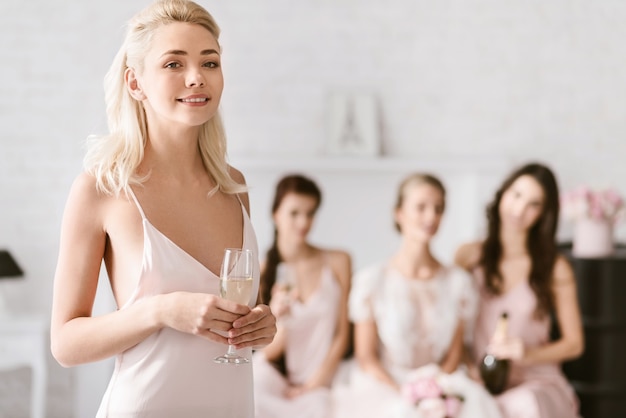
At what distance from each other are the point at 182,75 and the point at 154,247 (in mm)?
296

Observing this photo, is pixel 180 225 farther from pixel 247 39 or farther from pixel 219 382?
pixel 247 39

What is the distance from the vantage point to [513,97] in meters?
5.44

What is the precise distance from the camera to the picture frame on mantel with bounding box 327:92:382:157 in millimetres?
5223

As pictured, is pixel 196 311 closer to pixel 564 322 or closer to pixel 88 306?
pixel 88 306

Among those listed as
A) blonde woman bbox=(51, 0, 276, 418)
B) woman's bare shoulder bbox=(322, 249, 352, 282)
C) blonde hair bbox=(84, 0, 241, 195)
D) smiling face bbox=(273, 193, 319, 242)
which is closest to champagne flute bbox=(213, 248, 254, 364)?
blonde woman bbox=(51, 0, 276, 418)

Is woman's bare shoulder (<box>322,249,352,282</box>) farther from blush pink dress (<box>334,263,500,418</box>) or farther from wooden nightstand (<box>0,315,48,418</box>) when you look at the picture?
wooden nightstand (<box>0,315,48,418</box>)

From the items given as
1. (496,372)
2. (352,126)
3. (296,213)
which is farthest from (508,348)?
(352,126)

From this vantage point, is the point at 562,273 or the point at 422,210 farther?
the point at 562,273

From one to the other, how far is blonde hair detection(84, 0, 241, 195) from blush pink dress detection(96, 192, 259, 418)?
6 cm

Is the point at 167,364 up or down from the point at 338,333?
up

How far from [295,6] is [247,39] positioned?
35 cm

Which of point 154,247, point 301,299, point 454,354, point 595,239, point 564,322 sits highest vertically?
point 595,239

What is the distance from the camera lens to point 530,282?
405 cm

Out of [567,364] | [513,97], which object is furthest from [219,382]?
[513,97]
